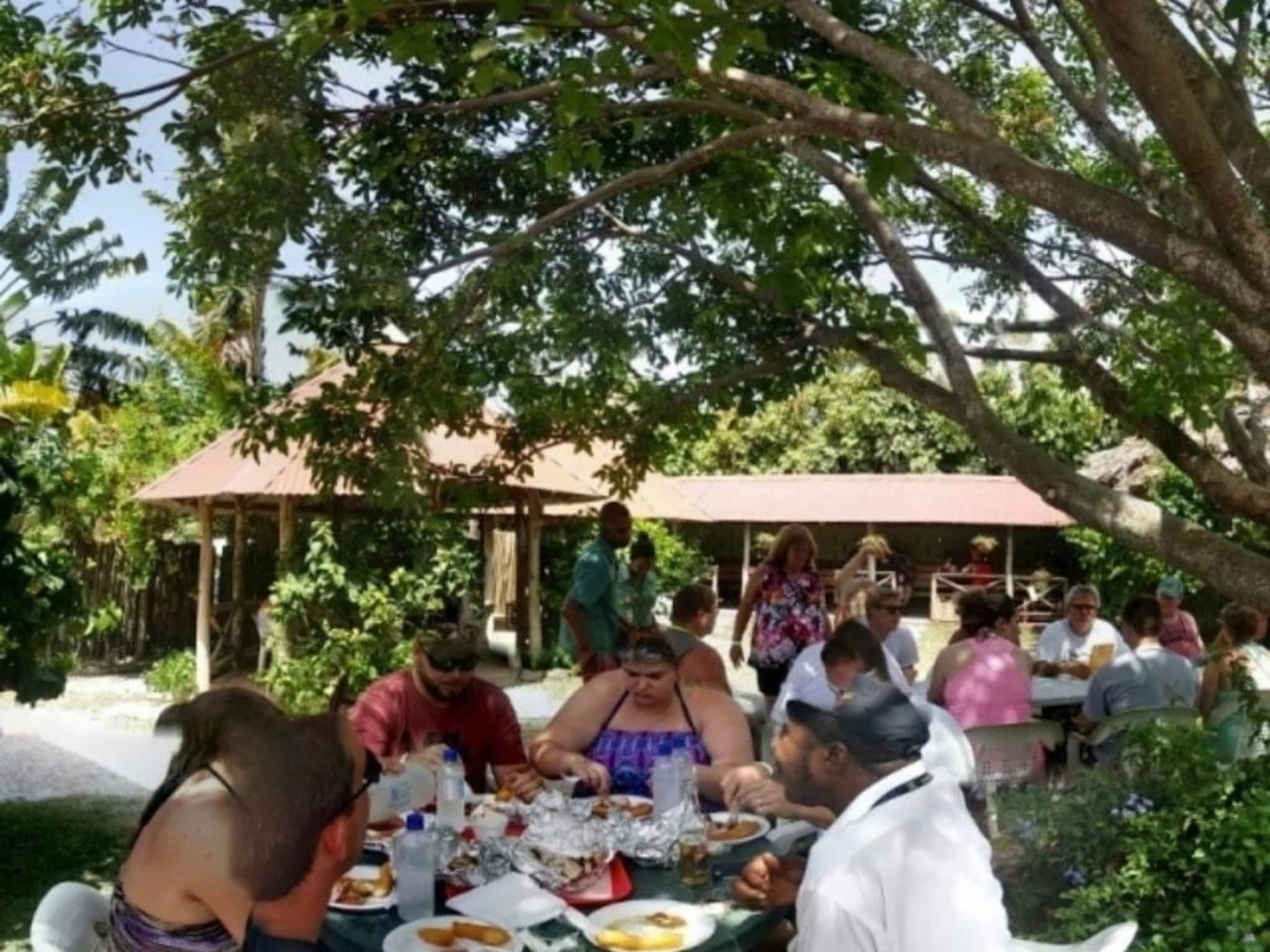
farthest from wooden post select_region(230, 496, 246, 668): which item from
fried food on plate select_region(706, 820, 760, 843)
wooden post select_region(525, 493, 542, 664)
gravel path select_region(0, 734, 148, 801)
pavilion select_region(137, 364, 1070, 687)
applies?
fried food on plate select_region(706, 820, 760, 843)

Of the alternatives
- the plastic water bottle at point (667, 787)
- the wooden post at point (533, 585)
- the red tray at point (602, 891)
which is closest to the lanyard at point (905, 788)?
the red tray at point (602, 891)

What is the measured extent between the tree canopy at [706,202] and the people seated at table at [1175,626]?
1.45 metres

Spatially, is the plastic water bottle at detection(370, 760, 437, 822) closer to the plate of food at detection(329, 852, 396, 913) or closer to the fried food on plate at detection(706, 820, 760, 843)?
the plate of food at detection(329, 852, 396, 913)

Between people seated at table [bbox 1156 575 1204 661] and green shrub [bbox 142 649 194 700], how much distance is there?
10.6 metres

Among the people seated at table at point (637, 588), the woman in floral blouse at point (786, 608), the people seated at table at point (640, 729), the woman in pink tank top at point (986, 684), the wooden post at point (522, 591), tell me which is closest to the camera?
the people seated at table at point (640, 729)

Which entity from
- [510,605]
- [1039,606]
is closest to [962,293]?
[510,605]

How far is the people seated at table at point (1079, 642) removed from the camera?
8.41 metres

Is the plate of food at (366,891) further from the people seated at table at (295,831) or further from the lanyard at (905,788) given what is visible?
the lanyard at (905,788)

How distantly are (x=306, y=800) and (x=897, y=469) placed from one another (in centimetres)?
2977

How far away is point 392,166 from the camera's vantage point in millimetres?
7086

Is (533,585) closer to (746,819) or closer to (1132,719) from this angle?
(1132,719)

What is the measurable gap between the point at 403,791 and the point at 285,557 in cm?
961

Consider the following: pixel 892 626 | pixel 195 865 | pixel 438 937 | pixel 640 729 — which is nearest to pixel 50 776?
pixel 892 626

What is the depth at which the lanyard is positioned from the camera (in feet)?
8.78
